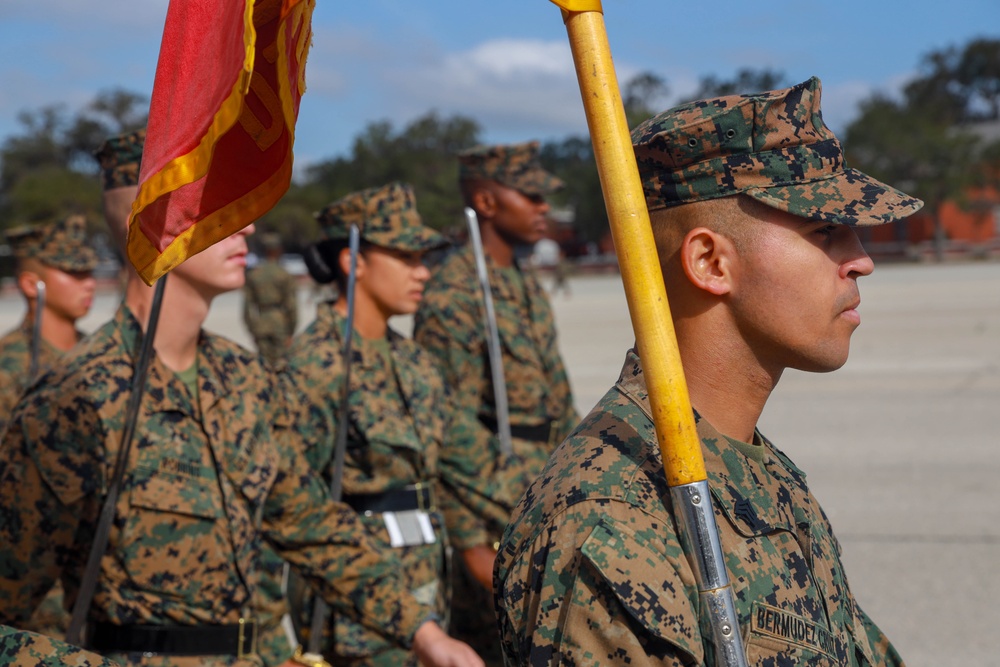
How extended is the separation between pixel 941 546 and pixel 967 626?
1270 millimetres

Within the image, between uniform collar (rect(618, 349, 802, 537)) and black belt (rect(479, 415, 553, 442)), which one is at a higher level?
uniform collar (rect(618, 349, 802, 537))

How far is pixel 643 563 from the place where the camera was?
66.2 inches

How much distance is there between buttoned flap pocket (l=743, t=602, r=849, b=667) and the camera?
175 centimetres

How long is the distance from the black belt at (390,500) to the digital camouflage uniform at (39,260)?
2203 millimetres

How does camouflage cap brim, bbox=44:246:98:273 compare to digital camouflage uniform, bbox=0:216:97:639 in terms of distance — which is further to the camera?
camouflage cap brim, bbox=44:246:98:273

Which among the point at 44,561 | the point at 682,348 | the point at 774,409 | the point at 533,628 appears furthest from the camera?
the point at 774,409

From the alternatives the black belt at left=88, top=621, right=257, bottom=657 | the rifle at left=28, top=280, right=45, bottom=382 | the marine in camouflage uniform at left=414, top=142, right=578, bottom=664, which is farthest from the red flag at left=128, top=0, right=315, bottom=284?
the rifle at left=28, top=280, right=45, bottom=382

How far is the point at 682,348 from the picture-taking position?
2.01 m

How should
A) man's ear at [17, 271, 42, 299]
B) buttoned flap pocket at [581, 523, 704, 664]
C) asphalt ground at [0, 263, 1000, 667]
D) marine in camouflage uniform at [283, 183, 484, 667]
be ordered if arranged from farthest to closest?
man's ear at [17, 271, 42, 299] → asphalt ground at [0, 263, 1000, 667] → marine in camouflage uniform at [283, 183, 484, 667] → buttoned flap pocket at [581, 523, 704, 664]

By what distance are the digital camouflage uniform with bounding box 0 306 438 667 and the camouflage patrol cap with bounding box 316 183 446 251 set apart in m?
1.28

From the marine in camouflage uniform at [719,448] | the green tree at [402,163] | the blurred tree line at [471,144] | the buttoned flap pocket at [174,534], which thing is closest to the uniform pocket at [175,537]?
the buttoned flap pocket at [174,534]

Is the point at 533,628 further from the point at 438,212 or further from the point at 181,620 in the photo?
the point at 438,212

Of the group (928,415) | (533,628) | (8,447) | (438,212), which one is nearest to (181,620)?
(8,447)

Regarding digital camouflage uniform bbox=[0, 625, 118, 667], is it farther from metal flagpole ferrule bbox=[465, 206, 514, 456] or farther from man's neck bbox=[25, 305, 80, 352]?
man's neck bbox=[25, 305, 80, 352]
